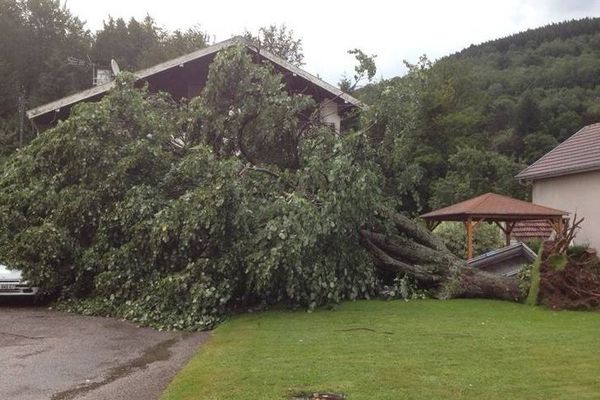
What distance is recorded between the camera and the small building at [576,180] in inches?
798

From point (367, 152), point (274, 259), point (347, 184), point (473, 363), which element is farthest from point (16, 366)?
point (367, 152)

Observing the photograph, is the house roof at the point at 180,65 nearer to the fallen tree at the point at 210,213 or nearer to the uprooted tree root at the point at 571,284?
the fallen tree at the point at 210,213

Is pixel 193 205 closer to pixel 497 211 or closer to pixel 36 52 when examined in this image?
pixel 497 211

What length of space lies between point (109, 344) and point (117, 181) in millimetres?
4187

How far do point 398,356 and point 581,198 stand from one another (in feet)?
53.2

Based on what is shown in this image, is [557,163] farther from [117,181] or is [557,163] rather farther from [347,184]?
[117,181]

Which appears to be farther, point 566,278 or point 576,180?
point 576,180

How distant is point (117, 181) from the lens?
39.8 feet

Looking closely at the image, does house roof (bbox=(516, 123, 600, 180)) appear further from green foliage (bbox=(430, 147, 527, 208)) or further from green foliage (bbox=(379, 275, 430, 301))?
green foliage (bbox=(430, 147, 527, 208))

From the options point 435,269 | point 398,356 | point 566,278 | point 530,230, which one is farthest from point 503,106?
point 398,356

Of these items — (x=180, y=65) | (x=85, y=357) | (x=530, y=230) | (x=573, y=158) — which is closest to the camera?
(x=85, y=357)

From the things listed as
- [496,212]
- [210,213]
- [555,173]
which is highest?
[555,173]

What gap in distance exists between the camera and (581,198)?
21062 mm

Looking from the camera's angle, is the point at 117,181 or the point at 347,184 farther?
the point at 117,181
